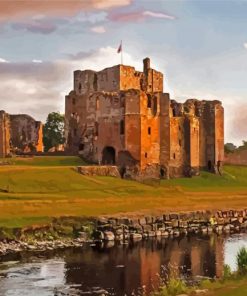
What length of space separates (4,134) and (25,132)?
893cm

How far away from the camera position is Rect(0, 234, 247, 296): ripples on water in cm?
2809

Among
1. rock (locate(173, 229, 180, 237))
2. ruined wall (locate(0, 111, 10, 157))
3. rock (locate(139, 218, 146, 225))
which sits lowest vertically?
rock (locate(173, 229, 180, 237))

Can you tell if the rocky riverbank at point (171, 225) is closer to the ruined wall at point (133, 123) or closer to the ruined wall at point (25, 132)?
the ruined wall at point (133, 123)

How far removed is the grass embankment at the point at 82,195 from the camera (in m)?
44.9

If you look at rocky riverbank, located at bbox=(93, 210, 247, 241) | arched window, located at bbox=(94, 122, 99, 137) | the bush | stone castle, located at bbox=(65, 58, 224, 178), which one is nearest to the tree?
stone castle, located at bbox=(65, 58, 224, 178)

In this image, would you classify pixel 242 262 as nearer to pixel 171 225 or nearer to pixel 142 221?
pixel 142 221

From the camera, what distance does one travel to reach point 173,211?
4956 cm

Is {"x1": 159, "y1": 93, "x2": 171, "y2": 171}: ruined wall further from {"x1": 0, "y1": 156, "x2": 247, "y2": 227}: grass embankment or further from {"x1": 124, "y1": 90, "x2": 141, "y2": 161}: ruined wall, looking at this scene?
{"x1": 124, "y1": 90, "x2": 141, "y2": 161}: ruined wall

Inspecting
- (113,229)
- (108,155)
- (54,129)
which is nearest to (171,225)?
(113,229)

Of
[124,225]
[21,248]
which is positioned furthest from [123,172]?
[21,248]

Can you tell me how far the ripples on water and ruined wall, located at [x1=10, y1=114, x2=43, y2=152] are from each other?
50215 millimetres

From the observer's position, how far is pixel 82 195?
54156 millimetres

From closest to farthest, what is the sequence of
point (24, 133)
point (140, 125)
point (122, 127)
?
point (140, 125) → point (122, 127) → point (24, 133)

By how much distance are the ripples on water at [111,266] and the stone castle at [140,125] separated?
A: 29851 mm
